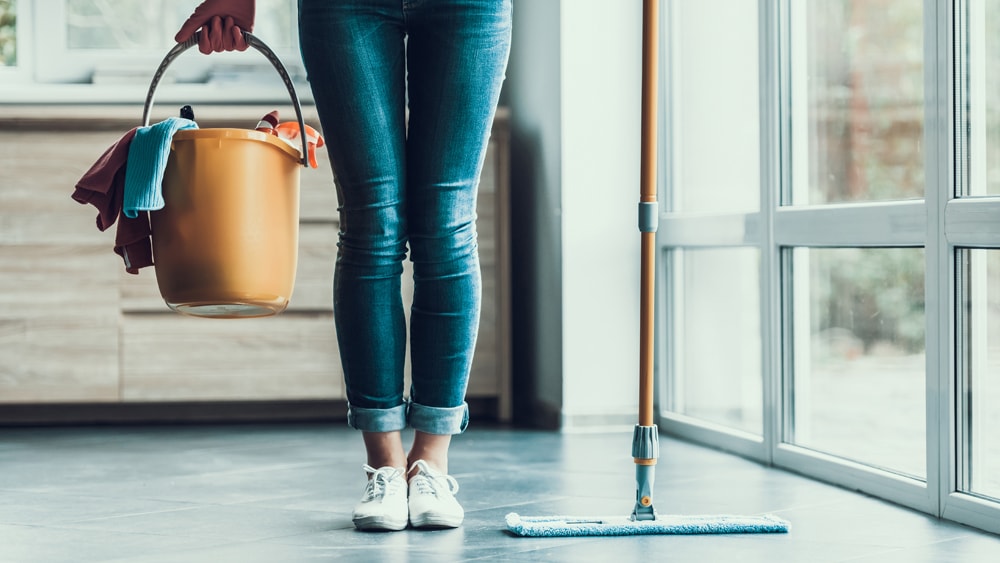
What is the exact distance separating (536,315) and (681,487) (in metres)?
1.01

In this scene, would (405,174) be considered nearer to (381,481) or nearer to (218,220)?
(218,220)

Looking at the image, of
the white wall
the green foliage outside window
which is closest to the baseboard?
the white wall

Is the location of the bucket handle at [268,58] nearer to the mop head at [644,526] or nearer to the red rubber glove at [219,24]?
the red rubber glove at [219,24]

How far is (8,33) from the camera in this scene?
3.20 meters

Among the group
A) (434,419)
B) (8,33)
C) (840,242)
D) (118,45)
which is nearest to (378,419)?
(434,419)

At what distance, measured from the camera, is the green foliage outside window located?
3.19 meters

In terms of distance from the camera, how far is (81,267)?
104 inches

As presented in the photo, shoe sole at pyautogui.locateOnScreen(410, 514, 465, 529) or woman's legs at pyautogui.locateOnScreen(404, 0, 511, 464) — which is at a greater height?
woman's legs at pyautogui.locateOnScreen(404, 0, 511, 464)

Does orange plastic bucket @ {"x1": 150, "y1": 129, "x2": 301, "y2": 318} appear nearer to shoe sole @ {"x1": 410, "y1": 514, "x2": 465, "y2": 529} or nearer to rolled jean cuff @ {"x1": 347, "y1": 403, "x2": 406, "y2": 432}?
rolled jean cuff @ {"x1": 347, "y1": 403, "x2": 406, "y2": 432}

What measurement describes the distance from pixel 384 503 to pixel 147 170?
0.54 metres

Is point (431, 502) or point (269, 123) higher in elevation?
point (269, 123)

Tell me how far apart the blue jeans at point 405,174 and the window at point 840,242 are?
0.65 metres

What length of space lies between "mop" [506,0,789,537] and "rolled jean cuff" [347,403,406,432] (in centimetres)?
21

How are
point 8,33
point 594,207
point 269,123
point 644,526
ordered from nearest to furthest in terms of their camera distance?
1. point 644,526
2. point 269,123
3. point 594,207
4. point 8,33
